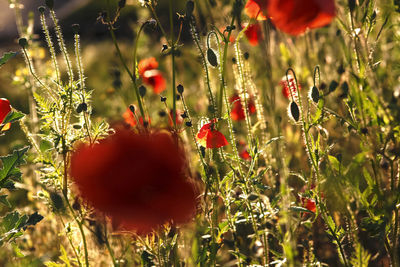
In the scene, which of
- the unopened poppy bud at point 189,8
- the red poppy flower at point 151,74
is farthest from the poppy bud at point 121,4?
the red poppy flower at point 151,74

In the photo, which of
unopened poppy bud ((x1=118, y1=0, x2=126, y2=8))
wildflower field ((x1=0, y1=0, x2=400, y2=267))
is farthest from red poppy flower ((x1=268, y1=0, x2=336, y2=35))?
unopened poppy bud ((x1=118, y1=0, x2=126, y2=8))

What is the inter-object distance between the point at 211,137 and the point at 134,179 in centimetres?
44

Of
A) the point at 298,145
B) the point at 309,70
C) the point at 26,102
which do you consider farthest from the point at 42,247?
the point at 26,102

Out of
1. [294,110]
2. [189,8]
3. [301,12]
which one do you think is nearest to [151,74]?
[189,8]

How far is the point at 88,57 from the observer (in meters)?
4.89

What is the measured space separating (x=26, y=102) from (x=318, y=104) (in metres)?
3.50

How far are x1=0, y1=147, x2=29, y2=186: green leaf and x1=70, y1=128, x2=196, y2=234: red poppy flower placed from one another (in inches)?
19.6

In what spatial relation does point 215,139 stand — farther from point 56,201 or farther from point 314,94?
point 56,201

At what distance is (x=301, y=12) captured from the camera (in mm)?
858

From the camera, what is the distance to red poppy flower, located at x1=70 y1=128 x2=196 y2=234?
2.67 feet

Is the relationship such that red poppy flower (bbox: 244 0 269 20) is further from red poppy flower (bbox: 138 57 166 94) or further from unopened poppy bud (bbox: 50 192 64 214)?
red poppy flower (bbox: 138 57 166 94)

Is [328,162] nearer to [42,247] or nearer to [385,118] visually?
[385,118]

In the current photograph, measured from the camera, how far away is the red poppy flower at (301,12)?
2.76 feet

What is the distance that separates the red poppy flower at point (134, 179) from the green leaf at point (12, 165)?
50 cm
